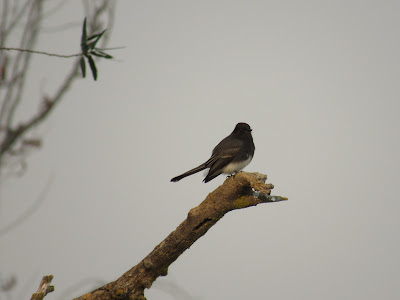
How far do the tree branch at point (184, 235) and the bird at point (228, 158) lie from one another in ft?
8.77

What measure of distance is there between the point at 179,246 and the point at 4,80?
2911 millimetres

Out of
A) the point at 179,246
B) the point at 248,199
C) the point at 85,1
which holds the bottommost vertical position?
the point at 179,246

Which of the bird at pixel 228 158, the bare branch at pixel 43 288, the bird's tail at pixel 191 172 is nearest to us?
the bare branch at pixel 43 288

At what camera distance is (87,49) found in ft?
15.4

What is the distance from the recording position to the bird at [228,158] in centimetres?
887

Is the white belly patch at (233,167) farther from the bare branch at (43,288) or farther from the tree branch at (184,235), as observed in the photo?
the bare branch at (43,288)

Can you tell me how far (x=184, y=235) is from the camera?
19.5 ft

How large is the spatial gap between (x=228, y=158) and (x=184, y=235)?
3.33 m

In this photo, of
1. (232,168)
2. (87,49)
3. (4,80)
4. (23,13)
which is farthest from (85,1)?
(232,168)

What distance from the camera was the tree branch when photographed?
588 cm

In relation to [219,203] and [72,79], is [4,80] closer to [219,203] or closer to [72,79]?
[72,79]

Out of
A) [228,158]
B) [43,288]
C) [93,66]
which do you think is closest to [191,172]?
[228,158]

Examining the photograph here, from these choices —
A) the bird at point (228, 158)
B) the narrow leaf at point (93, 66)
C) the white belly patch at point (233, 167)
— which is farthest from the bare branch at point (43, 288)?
the white belly patch at point (233, 167)

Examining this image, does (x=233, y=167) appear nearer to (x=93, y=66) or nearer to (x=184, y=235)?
(x=184, y=235)
